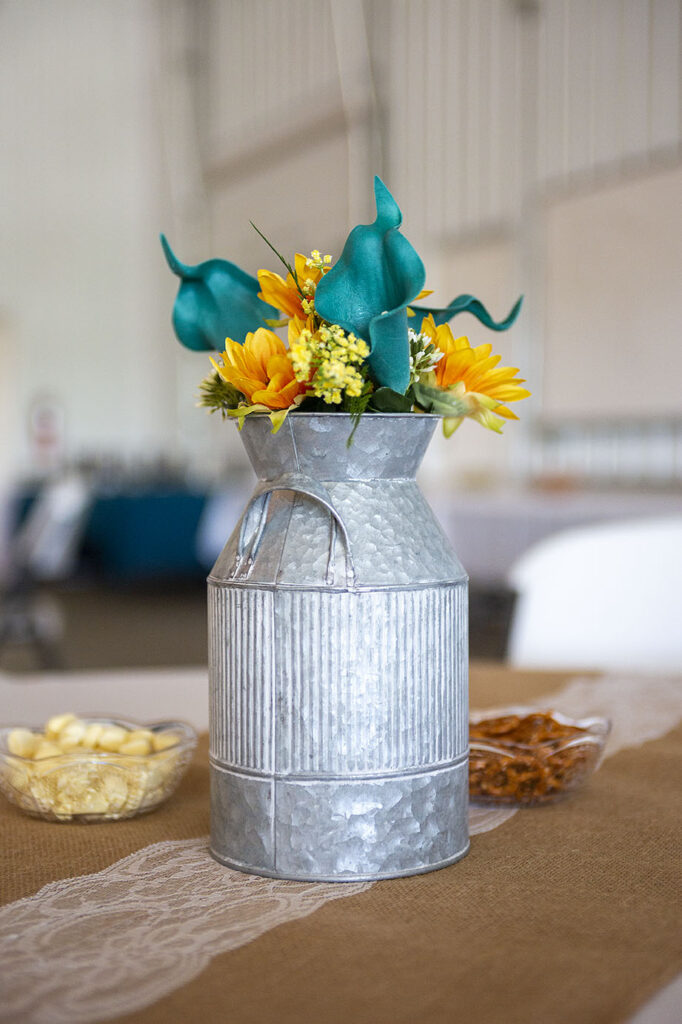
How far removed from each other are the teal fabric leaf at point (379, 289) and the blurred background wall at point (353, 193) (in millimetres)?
3148

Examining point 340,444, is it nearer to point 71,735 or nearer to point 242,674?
point 242,674

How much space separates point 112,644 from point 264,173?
13.7 ft

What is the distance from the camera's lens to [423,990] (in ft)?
1.48

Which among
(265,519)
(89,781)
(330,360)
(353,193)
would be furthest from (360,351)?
(353,193)

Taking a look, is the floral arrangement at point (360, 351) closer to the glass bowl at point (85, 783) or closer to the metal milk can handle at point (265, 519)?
the metal milk can handle at point (265, 519)

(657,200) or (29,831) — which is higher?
(657,200)

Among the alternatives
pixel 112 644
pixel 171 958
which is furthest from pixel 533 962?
pixel 112 644

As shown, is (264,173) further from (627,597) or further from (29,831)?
(29,831)

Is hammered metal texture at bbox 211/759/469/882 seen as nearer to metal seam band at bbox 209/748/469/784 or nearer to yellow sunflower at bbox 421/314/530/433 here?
metal seam band at bbox 209/748/469/784

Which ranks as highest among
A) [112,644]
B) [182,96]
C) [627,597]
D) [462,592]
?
[182,96]

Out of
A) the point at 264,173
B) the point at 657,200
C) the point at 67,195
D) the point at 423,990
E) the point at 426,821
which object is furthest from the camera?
the point at 67,195

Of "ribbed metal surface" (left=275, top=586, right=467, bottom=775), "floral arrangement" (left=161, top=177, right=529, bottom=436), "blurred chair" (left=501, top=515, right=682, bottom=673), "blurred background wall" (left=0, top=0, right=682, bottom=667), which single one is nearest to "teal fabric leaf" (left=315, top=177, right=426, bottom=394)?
"floral arrangement" (left=161, top=177, right=529, bottom=436)

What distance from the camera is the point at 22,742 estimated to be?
77cm

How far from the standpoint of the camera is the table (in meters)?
0.44
